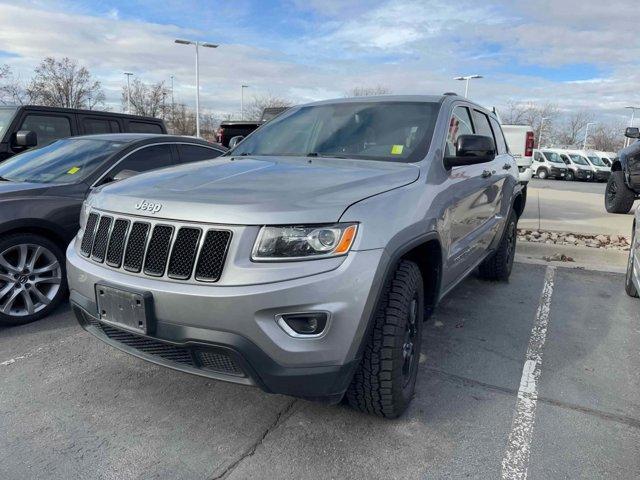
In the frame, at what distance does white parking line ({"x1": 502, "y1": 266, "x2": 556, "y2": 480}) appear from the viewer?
94.7 inches

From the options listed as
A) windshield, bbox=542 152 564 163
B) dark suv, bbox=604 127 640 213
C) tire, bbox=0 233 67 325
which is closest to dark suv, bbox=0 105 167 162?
tire, bbox=0 233 67 325

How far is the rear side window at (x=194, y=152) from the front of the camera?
5.63m

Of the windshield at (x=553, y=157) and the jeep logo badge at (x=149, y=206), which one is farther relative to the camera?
the windshield at (x=553, y=157)

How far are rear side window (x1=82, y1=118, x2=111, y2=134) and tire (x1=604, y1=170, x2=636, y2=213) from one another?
9.76 metres

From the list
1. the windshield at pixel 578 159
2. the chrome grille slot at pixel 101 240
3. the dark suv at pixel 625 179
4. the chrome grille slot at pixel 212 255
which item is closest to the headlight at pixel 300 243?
the chrome grille slot at pixel 212 255

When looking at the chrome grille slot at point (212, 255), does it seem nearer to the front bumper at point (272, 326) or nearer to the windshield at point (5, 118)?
the front bumper at point (272, 326)

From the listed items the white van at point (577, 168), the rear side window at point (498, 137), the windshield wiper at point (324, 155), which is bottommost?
the white van at point (577, 168)

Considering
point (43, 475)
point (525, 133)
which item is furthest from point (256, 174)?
point (525, 133)

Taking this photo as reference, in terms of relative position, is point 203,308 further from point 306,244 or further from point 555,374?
point 555,374

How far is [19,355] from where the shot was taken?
11.6 feet

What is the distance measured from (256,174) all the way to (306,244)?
30.5 inches

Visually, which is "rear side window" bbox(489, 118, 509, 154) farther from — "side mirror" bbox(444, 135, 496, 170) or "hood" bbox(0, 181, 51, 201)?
"hood" bbox(0, 181, 51, 201)

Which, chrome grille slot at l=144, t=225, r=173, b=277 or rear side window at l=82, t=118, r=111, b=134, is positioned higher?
rear side window at l=82, t=118, r=111, b=134

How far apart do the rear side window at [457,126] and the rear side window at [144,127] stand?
525 centimetres
